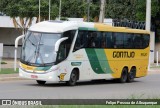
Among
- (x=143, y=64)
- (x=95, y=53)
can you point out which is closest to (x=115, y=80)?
(x=143, y=64)

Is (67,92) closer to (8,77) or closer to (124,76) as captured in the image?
(8,77)

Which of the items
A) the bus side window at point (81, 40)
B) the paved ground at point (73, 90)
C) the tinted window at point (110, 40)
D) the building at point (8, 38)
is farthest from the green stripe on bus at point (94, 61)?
the building at point (8, 38)

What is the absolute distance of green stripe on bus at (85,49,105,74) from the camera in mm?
25625

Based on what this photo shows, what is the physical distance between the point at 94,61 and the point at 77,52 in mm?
1746

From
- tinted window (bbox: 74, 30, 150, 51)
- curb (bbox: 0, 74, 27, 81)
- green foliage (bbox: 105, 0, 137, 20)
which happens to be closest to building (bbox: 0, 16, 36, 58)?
green foliage (bbox: 105, 0, 137, 20)

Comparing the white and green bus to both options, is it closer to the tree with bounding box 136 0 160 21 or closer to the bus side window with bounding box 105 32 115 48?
the bus side window with bounding box 105 32 115 48

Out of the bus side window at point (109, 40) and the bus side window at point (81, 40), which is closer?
the bus side window at point (81, 40)

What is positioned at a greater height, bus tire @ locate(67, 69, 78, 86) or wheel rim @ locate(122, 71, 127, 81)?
bus tire @ locate(67, 69, 78, 86)

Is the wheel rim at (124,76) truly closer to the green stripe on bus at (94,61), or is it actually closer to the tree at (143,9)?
the green stripe on bus at (94,61)

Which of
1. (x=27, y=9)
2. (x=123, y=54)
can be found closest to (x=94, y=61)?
(x=123, y=54)

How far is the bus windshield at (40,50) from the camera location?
922 inches

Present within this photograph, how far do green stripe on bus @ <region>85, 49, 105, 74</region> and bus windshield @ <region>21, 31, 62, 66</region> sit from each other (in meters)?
2.58

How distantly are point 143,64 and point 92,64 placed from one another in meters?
5.67

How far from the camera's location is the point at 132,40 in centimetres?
2903
